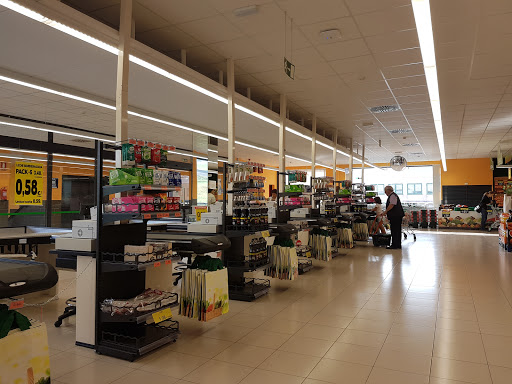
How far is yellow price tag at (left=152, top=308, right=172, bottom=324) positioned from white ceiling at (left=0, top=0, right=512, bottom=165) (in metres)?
3.54

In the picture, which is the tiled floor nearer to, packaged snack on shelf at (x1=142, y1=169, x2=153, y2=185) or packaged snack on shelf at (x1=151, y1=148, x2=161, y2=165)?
packaged snack on shelf at (x1=142, y1=169, x2=153, y2=185)

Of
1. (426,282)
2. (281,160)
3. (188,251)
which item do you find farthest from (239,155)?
(188,251)

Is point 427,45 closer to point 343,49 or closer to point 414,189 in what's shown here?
point 343,49

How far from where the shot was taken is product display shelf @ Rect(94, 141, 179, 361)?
11.1 feet

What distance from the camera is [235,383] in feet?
9.56

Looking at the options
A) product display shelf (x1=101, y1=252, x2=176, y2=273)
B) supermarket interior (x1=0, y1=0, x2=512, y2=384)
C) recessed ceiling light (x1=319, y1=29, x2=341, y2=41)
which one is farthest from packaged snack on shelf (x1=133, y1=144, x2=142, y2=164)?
recessed ceiling light (x1=319, y1=29, x2=341, y2=41)

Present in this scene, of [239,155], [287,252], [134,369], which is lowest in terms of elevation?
[134,369]

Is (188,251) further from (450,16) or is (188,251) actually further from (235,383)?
(450,16)

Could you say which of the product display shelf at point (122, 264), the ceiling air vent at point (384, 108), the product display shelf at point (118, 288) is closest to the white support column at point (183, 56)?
the product display shelf at point (118, 288)

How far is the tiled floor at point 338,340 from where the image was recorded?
3049mm

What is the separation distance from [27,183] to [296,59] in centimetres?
496

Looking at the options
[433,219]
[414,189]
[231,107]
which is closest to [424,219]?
[433,219]

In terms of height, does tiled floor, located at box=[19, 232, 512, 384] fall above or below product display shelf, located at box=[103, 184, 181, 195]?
below

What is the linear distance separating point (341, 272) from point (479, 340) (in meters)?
3.48
